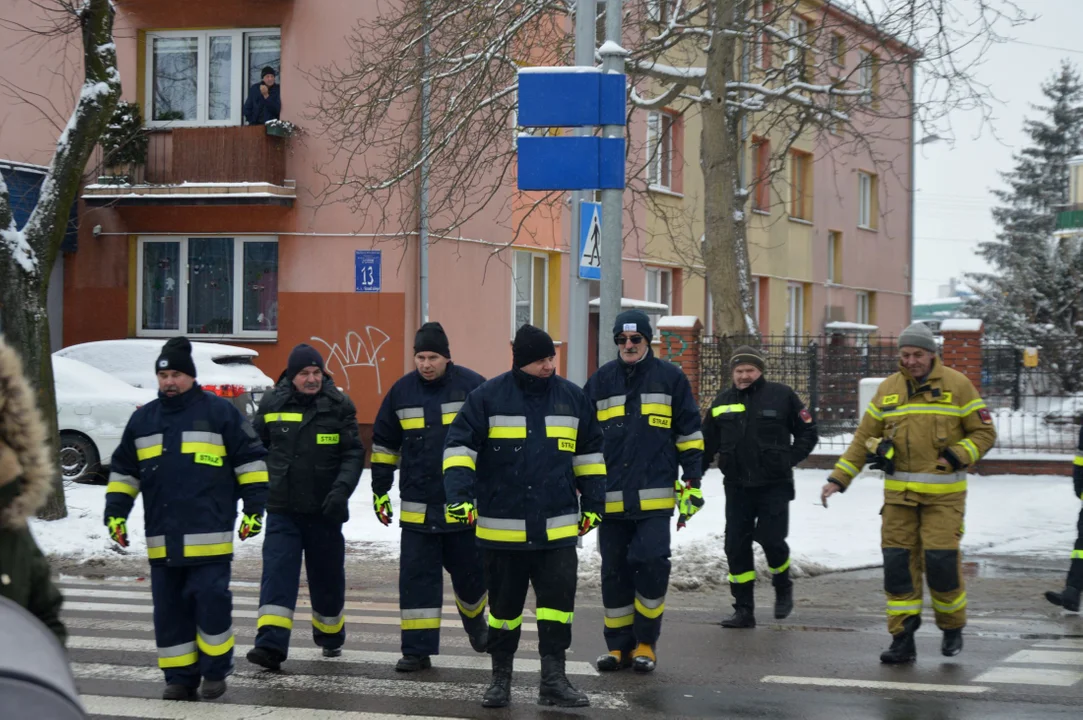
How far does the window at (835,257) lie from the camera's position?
1455 inches

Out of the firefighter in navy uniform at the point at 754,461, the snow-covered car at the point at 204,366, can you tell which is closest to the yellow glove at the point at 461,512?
the firefighter in navy uniform at the point at 754,461

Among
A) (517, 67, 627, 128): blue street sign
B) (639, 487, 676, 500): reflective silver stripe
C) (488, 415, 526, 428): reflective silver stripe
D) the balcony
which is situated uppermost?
the balcony

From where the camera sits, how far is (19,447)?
3.35 meters

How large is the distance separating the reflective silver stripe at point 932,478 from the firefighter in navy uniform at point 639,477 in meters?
1.21

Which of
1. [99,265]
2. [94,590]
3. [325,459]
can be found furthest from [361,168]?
[325,459]

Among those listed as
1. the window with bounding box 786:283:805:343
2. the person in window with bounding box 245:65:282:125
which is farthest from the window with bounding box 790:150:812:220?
the person in window with bounding box 245:65:282:125

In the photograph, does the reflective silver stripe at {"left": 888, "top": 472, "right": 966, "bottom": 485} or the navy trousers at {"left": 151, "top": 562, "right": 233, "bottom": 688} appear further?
the reflective silver stripe at {"left": 888, "top": 472, "right": 966, "bottom": 485}

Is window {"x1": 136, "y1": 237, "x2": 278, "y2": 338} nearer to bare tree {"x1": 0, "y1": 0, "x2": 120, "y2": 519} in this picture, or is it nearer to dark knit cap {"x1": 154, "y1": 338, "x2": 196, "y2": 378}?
bare tree {"x1": 0, "y1": 0, "x2": 120, "y2": 519}

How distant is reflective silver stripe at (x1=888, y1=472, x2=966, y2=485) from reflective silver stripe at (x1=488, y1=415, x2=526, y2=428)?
253cm

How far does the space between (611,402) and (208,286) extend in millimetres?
14463

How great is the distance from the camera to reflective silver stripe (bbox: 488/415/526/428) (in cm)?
680

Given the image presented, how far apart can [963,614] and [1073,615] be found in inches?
85.7

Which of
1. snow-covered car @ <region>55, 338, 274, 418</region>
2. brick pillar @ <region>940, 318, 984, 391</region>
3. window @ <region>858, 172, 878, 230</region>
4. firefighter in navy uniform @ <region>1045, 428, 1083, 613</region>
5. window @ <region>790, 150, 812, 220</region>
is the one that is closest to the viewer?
firefighter in navy uniform @ <region>1045, 428, 1083, 613</region>

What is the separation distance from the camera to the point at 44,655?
2.22 m
